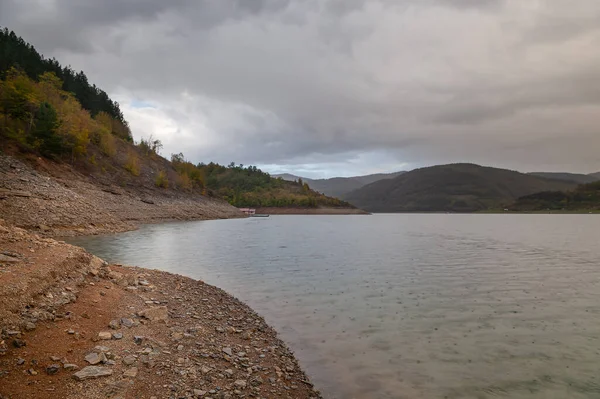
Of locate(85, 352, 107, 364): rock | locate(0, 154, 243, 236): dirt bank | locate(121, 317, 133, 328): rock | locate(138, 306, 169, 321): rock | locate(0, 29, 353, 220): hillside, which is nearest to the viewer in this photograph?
locate(85, 352, 107, 364): rock

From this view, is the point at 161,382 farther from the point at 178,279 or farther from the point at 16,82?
the point at 16,82

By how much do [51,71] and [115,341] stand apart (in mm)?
111986

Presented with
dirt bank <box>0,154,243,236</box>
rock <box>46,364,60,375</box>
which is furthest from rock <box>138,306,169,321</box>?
dirt bank <box>0,154,243,236</box>

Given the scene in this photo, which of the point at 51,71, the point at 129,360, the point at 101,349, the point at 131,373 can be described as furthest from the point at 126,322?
the point at 51,71

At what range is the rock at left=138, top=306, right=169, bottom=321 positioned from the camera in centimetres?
983

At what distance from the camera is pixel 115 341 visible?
7.84m

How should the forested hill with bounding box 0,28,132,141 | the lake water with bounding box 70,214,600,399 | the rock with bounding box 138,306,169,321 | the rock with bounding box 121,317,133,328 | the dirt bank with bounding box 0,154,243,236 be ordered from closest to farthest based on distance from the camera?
the lake water with bounding box 70,214,600,399, the rock with bounding box 121,317,133,328, the rock with bounding box 138,306,169,321, the dirt bank with bounding box 0,154,243,236, the forested hill with bounding box 0,28,132,141

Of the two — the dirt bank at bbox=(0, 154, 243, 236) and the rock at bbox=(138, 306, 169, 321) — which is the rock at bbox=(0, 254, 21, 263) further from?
the dirt bank at bbox=(0, 154, 243, 236)

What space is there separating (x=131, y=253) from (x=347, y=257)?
56.3ft

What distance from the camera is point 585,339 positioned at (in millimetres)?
10891

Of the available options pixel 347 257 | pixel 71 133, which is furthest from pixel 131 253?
pixel 71 133

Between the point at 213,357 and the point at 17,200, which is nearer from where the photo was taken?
the point at 213,357

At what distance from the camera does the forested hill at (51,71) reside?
8531 centimetres

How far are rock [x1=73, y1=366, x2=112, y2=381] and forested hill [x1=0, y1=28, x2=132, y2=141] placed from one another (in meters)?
92.5
